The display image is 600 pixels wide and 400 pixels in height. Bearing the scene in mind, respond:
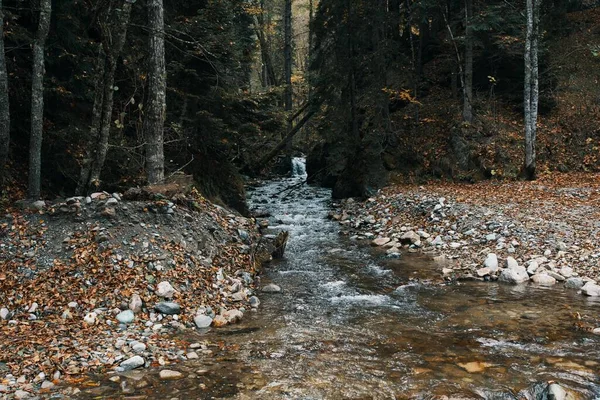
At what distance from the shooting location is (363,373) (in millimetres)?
5035

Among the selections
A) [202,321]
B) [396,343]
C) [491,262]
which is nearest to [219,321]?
[202,321]

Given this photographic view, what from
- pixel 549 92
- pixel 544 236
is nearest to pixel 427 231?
pixel 544 236

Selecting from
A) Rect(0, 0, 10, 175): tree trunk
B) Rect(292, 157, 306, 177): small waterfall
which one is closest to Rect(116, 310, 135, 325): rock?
Rect(0, 0, 10, 175): tree trunk

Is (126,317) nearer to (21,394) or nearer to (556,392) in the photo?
(21,394)

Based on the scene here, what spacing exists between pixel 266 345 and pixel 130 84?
30.0 ft

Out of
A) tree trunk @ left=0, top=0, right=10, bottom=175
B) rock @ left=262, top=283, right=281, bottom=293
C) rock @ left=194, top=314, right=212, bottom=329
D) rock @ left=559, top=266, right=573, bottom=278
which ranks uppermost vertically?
tree trunk @ left=0, top=0, right=10, bottom=175

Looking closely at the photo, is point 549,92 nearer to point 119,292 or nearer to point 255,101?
point 255,101

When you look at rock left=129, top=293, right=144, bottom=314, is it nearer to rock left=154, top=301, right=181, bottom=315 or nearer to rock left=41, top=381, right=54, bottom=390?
rock left=154, top=301, right=181, bottom=315

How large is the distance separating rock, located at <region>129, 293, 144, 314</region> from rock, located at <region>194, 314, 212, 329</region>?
86 cm

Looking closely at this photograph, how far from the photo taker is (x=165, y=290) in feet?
22.4

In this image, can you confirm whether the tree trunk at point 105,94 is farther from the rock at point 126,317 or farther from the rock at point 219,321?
the rock at point 219,321

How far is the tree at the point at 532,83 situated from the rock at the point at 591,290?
990 centimetres

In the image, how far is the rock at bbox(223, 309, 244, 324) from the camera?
6.73m

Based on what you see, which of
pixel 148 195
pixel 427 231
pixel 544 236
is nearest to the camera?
pixel 148 195
